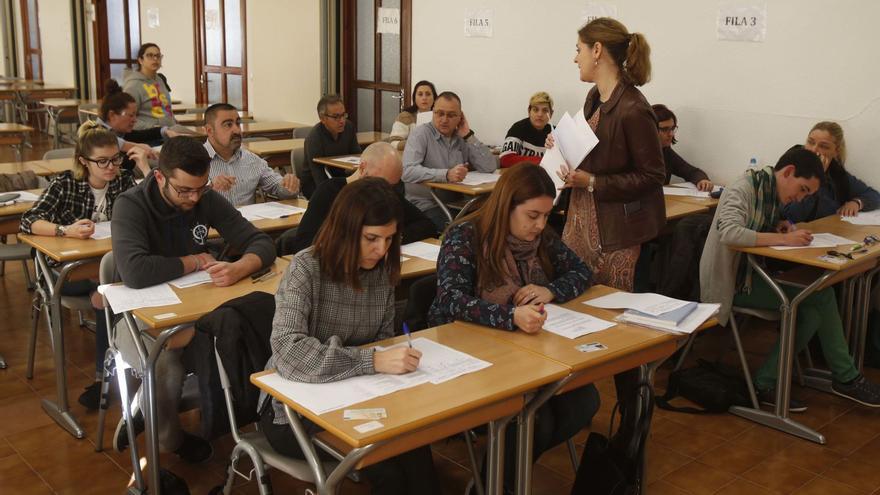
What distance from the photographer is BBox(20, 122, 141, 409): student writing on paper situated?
12.2 ft

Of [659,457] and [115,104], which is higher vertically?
[115,104]

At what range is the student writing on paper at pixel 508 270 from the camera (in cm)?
270

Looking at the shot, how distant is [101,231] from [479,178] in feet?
8.45

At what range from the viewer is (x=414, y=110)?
718 centimetres

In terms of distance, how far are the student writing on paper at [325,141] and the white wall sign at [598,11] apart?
6.30ft

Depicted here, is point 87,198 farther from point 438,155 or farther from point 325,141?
point 325,141

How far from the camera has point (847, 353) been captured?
3.99m

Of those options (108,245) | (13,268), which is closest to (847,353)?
(108,245)

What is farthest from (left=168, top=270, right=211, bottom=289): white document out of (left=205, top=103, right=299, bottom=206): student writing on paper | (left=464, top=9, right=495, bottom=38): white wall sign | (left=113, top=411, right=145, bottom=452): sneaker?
(left=464, top=9, right=495, bottom=38): white wall sign

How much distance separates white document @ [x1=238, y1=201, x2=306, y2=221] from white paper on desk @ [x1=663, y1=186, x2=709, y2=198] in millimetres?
2380

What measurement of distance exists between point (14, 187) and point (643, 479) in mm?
3878

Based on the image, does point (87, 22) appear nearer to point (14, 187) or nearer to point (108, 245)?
point (14, 187)

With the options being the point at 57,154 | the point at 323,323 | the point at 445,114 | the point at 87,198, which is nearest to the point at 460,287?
the point at 323,323

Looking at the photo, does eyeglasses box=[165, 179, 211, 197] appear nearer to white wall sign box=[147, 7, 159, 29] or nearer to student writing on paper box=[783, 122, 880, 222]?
student writing on paper box=[783, 122, 880, 222]
